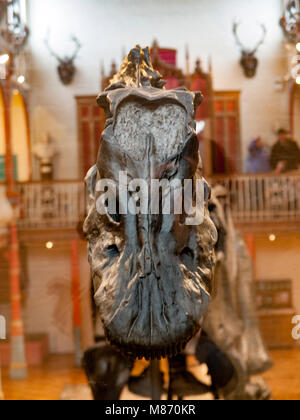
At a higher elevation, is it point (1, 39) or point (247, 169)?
point (1, 39)

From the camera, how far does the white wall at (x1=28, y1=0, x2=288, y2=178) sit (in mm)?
1190

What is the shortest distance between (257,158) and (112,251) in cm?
65

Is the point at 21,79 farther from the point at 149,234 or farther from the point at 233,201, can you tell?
the point at 149,234

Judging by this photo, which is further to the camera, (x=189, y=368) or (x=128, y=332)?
(x=189, y=368)

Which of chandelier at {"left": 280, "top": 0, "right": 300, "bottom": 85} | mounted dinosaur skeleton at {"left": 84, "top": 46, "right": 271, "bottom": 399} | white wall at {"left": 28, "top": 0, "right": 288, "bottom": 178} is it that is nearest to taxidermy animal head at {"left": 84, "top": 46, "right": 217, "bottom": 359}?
mounted dinosaur skeleton at {"left": 84, "top": 46, "right": 271, "bottom": 399}

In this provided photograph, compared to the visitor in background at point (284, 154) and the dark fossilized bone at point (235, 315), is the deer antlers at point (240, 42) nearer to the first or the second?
the visitor in background at point (284, 154)

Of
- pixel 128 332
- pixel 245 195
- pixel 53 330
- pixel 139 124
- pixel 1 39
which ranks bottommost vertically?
pixel 53 330

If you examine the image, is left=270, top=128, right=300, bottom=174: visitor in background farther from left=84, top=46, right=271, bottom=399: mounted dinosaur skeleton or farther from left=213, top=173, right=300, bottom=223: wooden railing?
left=84, top=46, right=271, bottom=399: mounted dinosaur skeleton

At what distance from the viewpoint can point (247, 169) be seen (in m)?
1.27

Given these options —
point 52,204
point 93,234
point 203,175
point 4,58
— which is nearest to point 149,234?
point 93,234
